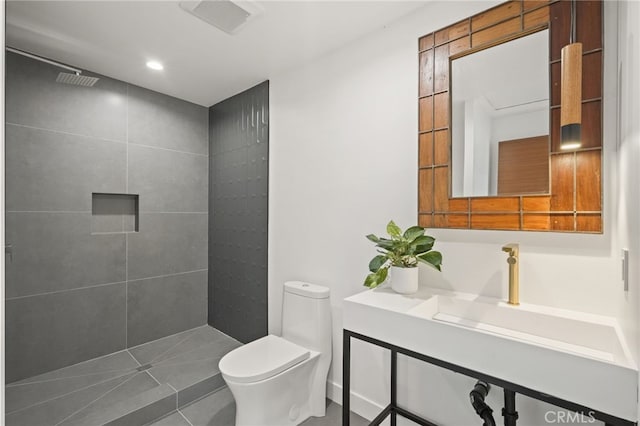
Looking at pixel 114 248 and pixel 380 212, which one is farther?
pixel 114 248

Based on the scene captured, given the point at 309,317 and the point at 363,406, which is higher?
the point at 309,317

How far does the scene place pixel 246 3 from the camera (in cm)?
162

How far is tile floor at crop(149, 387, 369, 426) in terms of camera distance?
1850 mm

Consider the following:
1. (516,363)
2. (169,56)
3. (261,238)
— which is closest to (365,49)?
(169,56)

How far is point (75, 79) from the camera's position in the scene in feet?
7.10

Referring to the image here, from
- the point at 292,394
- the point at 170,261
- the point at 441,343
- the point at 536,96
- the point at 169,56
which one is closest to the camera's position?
the point at 441,343

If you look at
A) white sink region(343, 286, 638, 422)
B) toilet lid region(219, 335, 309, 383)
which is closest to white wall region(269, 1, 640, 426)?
white sink region(343, 286, 638, 422)

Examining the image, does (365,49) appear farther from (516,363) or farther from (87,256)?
(87,256)

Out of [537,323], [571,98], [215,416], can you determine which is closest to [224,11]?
[571,98]

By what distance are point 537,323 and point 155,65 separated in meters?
2.80

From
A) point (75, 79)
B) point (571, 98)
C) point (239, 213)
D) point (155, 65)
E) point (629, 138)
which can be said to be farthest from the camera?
point (239, 213)

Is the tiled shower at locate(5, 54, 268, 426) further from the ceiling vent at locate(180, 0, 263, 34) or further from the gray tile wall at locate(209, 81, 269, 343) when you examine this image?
the ceiling vent at locate(180, 0, 263, 34)

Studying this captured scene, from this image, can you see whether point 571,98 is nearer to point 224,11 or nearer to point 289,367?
point 224,11

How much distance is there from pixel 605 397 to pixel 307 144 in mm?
1891
